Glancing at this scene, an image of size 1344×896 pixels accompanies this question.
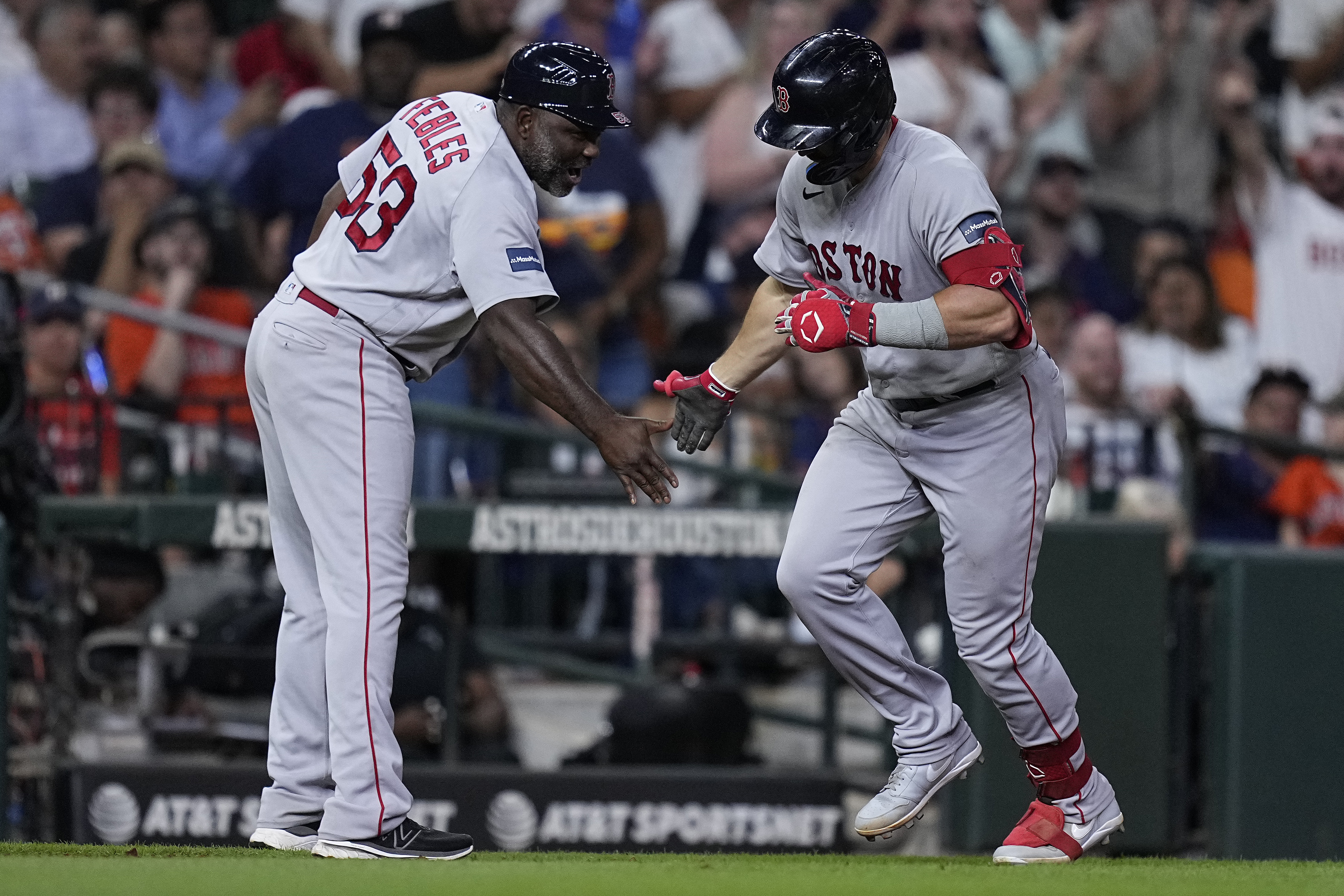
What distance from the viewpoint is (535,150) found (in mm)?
4254

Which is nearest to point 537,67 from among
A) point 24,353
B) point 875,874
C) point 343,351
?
point 343,351

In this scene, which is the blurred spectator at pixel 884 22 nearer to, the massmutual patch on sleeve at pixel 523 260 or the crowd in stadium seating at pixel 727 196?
the crowd in stadium seating at pixel 727 196

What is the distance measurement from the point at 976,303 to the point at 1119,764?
2.66 m

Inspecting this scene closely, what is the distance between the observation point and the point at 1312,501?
822 centimetres

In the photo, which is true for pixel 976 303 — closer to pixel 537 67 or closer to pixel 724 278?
pixel 537 67

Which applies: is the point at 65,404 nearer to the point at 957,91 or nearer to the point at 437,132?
the point at 437,132

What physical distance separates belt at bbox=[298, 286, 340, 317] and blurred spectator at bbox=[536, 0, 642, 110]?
4.85 m

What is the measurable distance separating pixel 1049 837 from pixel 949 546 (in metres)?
0.79

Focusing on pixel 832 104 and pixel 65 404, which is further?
pixel 65 404

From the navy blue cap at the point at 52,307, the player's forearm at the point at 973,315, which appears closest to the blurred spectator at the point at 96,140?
the navy blue cap at the point at 52,307

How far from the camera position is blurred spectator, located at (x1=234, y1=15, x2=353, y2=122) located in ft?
29.6

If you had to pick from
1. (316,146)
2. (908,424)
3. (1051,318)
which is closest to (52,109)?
(316,146)

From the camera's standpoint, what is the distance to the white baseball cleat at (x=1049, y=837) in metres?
4.44

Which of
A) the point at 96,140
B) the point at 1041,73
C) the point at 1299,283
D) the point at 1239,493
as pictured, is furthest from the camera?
the point at 1041,73
